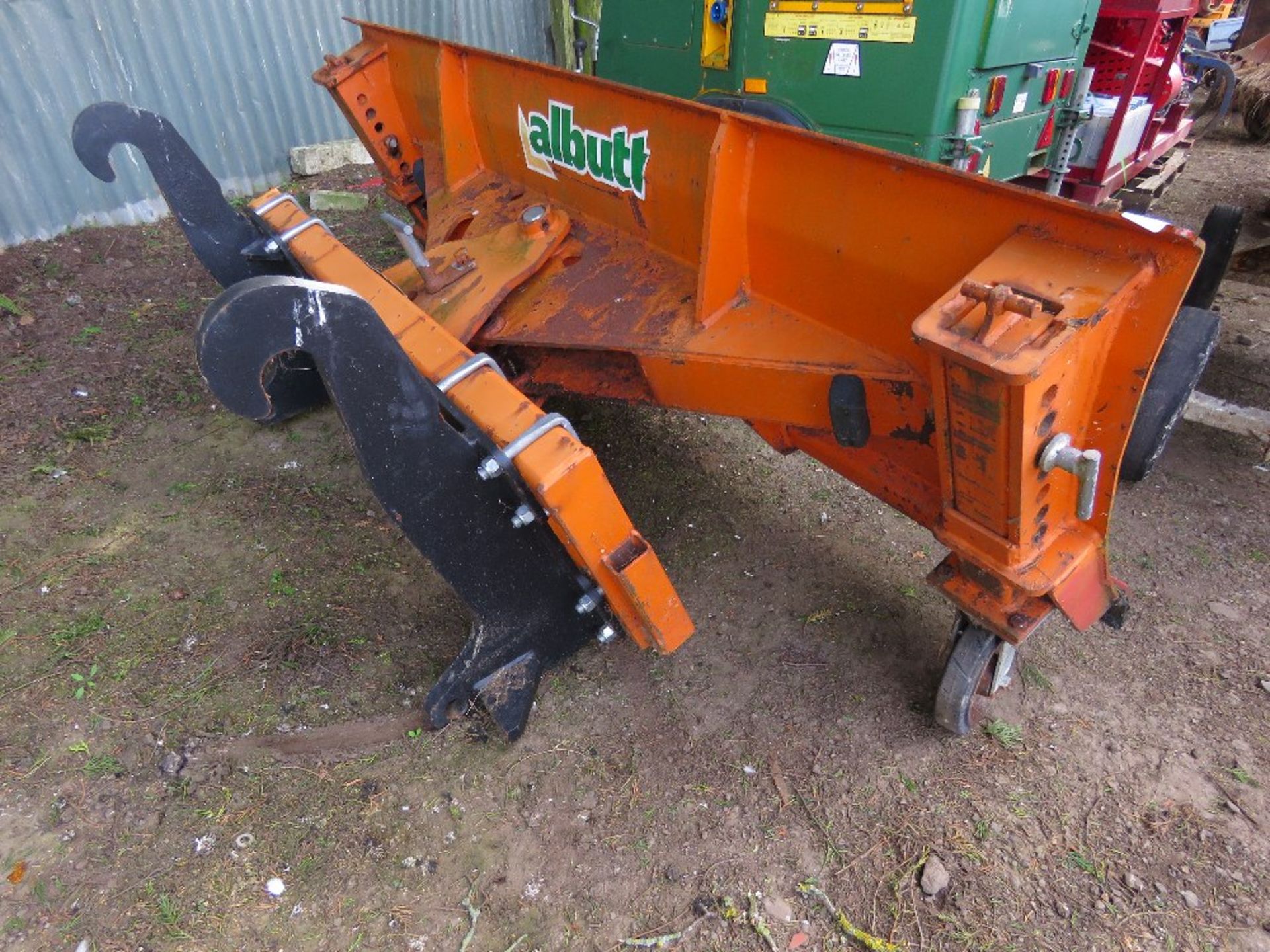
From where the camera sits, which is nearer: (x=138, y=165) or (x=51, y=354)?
(x=51, y=354)

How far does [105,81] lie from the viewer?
231 inches

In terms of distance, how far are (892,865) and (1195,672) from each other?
1435 millimetres

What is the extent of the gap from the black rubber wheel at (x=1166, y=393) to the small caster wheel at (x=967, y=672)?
611 millimetres

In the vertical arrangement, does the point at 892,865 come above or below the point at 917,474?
below

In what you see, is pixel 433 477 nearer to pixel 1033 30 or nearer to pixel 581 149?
pixel 581 149

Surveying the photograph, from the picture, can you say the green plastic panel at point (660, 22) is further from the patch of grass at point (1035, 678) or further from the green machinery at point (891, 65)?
the patch of grass at point (1035, 678)

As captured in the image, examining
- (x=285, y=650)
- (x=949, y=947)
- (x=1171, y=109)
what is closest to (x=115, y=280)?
(x=285, y=650)

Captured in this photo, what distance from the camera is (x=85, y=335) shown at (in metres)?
4.66

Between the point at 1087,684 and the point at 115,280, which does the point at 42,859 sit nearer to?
the point at 1087,684

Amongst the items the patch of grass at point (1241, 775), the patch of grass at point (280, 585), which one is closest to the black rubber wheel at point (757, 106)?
the patch of grass at point (280, 585)

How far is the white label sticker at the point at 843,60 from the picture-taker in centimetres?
336

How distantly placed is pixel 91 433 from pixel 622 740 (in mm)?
3224

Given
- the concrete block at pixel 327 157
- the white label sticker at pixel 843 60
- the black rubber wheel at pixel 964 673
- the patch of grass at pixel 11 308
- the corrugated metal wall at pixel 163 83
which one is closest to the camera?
the black rubber wheel at pixel 964 673

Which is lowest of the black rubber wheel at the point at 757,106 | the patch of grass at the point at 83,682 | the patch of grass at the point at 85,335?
the patch of grass at the point at 83,682
